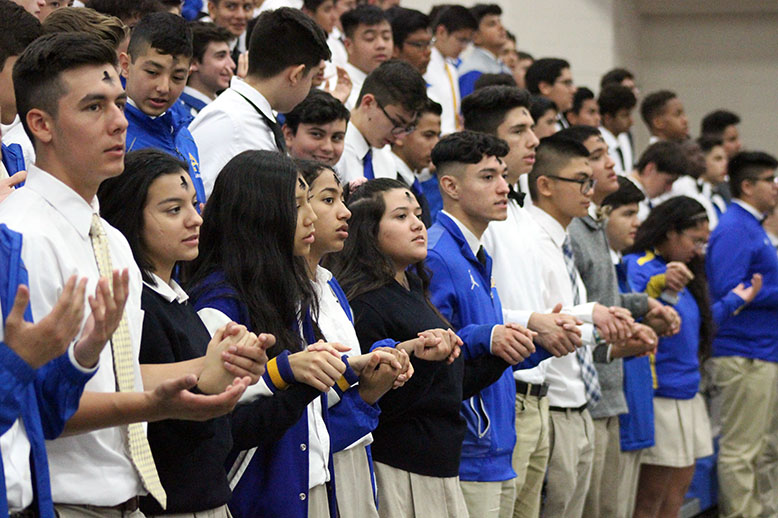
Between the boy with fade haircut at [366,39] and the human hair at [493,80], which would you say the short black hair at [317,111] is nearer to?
the boy with fade haircut at [366,39]

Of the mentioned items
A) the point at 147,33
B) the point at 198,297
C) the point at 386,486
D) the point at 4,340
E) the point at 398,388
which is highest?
the point at 147,33

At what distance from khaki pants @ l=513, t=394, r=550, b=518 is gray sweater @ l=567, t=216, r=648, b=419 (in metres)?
0.69

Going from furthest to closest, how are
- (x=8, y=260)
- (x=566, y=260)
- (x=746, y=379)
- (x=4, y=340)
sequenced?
(x=746, y=379) < (x=566, y=260) < (x=8, y=260) < (x=4, y=340)

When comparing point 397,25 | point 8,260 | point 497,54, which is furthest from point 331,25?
point 8,260

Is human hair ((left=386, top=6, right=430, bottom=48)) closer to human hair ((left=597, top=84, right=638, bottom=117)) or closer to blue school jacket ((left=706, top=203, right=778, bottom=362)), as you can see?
A: human hair ((left=597, top=84, right=638, bottom=117))

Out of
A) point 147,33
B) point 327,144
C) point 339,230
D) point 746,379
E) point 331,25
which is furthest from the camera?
point 331,25

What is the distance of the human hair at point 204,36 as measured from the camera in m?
5.21

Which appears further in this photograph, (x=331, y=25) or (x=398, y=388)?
(x=331, y=25)

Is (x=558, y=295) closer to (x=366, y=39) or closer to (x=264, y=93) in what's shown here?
(x=264, y=93)

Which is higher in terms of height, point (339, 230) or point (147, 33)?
point (147, 33)

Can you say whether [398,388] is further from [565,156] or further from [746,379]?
[746,379]

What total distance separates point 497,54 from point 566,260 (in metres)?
4.40

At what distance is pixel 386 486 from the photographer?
3.77 metres

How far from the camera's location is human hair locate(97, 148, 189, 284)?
112 inches
